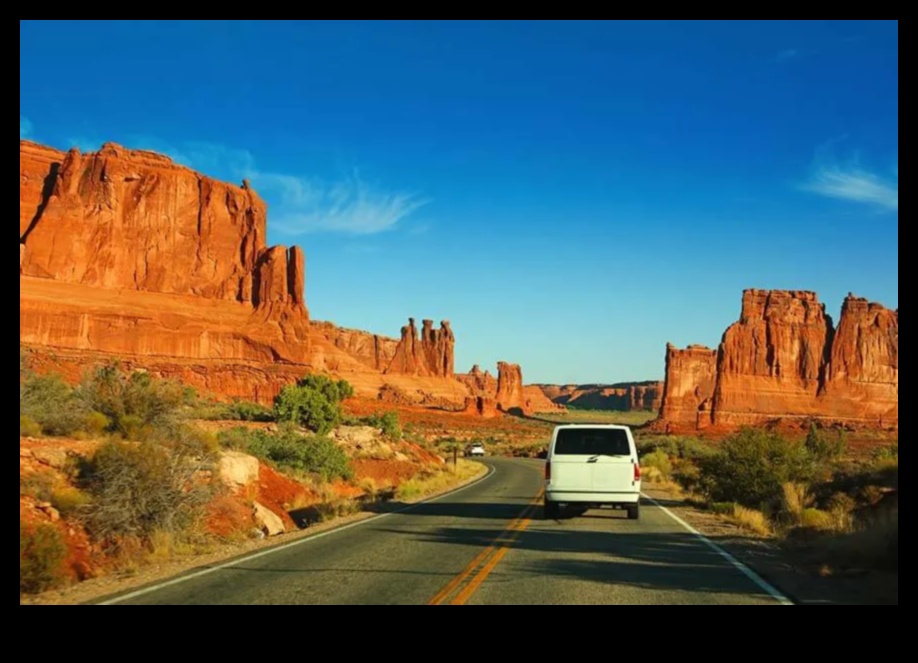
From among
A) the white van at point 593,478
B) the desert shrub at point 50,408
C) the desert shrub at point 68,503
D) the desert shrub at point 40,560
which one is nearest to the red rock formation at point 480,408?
the desert shrub at point 50,408

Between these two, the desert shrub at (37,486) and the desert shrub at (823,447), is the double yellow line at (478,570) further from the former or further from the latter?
the desert shrub at (823,447)

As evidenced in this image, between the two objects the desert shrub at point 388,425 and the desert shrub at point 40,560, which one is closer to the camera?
the desert shrub at point 40,560

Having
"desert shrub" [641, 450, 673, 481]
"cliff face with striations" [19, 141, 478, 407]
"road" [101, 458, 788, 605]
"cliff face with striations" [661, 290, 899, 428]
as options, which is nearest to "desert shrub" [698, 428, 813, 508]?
"road" [101, 458, 788, 605]

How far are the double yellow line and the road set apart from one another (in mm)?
16

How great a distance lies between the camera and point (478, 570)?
1082cm

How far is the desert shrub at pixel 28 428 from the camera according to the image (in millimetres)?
17822

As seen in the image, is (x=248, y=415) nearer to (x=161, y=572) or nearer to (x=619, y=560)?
(x=161, y=572)

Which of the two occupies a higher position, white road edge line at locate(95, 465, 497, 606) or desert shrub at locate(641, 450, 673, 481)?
desert shrub at locate(641, 450, 673, 481)

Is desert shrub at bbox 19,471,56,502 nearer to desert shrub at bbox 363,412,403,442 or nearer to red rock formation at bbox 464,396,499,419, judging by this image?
desert shrub at bbox 363,412,403,442

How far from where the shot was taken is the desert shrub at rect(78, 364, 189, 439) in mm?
19891

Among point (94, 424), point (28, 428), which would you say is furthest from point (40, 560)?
point (94, 424)

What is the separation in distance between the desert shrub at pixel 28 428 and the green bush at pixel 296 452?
805cm

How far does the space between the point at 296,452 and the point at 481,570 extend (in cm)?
1835
